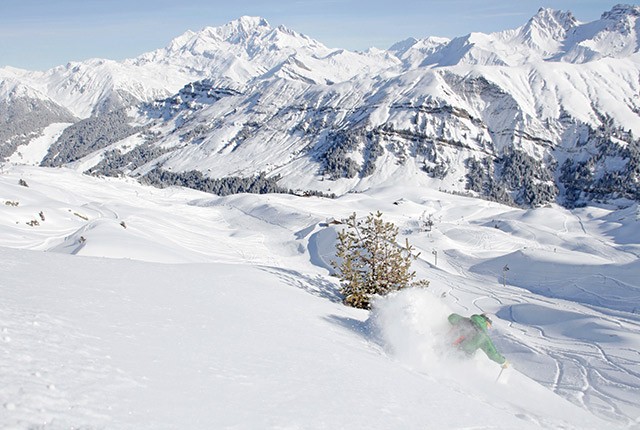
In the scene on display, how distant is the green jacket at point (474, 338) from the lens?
1116 centimetres

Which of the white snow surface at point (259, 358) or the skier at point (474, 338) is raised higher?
the skier at point (474, 338)

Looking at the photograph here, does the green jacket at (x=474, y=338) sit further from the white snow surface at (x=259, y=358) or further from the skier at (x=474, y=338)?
the white snow surface at (x=259, y=358)

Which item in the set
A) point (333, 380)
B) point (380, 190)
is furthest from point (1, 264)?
point (380, 190)

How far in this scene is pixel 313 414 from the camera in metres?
5.68

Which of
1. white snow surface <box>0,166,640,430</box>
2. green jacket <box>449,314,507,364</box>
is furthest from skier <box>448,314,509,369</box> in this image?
white snow surface <box>0,166,640,430</box>

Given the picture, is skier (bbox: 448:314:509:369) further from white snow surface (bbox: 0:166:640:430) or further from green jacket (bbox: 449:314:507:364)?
white snow surface (bbox: 0:166:640:430)

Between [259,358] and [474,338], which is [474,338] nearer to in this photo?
[474,338]

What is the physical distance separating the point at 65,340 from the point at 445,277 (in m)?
41.7

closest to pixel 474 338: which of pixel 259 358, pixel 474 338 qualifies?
pixel 474 338

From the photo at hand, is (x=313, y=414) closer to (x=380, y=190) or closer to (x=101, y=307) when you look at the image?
(x=101, y=307)

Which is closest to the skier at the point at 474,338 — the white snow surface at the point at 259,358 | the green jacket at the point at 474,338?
the green jacket at the point at 474,338

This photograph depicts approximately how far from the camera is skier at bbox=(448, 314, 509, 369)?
11148mm

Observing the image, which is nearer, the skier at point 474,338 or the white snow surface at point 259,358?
the white snow surface at point 259,358

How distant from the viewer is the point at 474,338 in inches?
443
